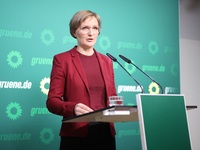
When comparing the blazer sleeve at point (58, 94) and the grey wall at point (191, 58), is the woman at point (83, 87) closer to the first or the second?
the blazer sleeve at point (58, 94)

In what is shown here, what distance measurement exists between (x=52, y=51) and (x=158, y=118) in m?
1.81

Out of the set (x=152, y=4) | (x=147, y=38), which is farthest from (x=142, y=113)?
(x=152, y=4)

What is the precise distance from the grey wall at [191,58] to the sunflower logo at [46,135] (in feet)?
6.39

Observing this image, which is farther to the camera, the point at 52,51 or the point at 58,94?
the point at 52,51

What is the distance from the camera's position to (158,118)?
67.1 inches

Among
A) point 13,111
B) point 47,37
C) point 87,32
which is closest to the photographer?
point 87,32

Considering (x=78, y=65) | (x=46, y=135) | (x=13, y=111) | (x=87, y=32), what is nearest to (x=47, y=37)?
(x=13, y=111)

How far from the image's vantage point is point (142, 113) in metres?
1.62

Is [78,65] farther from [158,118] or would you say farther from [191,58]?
[191,58]

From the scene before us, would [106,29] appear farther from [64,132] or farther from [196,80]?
[64,132]

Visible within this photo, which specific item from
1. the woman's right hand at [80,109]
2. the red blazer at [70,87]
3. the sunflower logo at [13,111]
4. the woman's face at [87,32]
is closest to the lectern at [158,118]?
the woman's right hand at [80,109]

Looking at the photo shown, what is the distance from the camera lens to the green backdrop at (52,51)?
3045mm

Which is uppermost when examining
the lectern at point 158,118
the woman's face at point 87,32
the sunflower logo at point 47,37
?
the sunflower logo at point 47,37

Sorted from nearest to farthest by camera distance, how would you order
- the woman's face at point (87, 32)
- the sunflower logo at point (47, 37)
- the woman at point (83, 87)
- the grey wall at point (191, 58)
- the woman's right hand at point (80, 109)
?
1. the woman's right hand at point (80, 109)
2. the woman at point (83, 87)
3. the woman's face at point (87, 32)
4. the sunflower logo at point (47, 37)
5. the grey wall at point (191, 58)
